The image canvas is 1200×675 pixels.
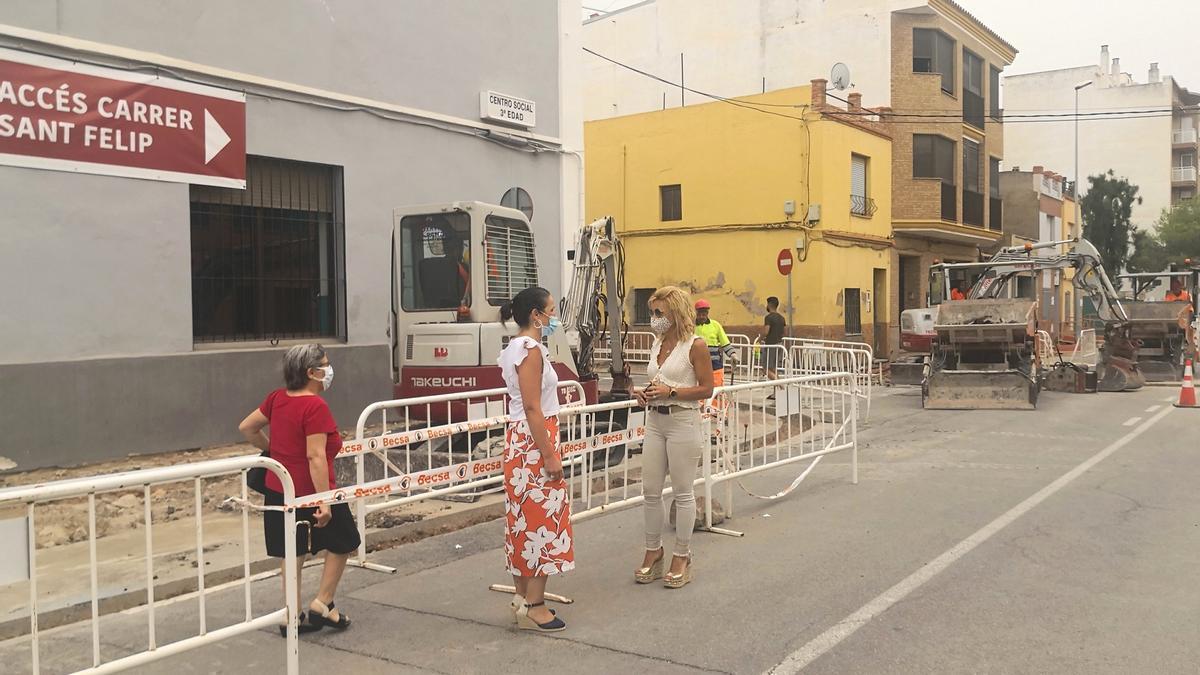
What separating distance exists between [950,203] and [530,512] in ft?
93.6

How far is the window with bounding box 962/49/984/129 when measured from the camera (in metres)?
31.3

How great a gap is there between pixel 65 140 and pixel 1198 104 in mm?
77902

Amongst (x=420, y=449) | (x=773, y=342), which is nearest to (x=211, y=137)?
(x=420, y=449)

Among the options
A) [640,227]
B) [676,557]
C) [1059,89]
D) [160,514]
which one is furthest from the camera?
[1059,89]

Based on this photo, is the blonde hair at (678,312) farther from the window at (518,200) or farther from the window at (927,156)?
the window at (927,156)

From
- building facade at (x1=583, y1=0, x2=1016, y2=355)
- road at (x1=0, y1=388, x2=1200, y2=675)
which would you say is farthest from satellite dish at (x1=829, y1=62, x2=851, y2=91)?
road at (x1=0, y1=388, x2=1200, y2=675)

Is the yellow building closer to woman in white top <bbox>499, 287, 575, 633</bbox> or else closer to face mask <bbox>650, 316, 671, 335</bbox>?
face mask <bbox>650, 316, 671, 335</bbox>

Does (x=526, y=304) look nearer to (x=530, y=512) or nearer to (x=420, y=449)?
(x=530, y=512)

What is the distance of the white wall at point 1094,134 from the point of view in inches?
2261

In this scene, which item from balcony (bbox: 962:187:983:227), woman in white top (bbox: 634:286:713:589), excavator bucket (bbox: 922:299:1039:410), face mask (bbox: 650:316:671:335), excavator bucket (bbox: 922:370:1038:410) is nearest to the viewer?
woman in white top (bbox: 634:286:713:589)

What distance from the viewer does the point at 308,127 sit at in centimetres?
1177

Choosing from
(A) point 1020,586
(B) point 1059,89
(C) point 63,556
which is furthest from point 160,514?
(B) point 1059,89

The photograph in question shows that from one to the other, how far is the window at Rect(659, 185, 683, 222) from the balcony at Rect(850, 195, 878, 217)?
4.91 meters

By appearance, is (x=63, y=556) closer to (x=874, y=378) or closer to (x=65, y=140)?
(x=65, y=140)
